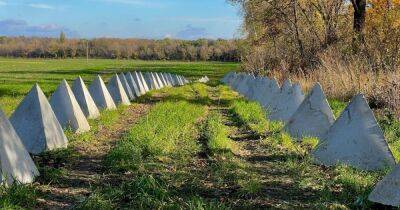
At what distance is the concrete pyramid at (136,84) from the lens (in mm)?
20952

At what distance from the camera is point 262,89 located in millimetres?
17234

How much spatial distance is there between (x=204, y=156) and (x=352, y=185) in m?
2.42

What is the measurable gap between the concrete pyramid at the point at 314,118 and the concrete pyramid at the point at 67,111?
371 cm

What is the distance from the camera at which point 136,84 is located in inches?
861

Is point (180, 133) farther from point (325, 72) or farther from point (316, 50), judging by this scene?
point (316, 50)

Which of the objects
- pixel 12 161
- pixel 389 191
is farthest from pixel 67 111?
pixel 389 191

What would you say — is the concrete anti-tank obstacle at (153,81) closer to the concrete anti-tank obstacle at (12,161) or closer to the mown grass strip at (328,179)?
the mown grass strip at (328,179)

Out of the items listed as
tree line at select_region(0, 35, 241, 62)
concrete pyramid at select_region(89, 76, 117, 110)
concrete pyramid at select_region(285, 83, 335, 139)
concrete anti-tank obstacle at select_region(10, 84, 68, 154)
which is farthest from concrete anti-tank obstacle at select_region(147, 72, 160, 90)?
tree line at select_region(0, 35, 241, 62)

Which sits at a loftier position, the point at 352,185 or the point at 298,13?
the point at 298,13

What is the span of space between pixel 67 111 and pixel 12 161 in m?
4.18

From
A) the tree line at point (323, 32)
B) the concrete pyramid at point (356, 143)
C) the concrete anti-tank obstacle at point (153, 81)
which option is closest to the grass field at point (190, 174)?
the concrete pyramid at point (356, 143)

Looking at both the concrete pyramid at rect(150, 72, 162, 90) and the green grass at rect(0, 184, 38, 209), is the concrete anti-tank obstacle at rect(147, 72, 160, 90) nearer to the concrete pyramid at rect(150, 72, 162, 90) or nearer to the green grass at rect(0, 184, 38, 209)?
the concrete pyramid at rect(150, 72, 162, 90)

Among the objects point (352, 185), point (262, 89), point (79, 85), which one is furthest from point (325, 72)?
point (352, 185)

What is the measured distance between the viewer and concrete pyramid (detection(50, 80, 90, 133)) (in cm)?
1016
